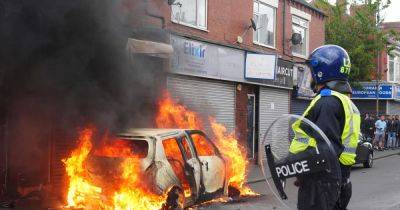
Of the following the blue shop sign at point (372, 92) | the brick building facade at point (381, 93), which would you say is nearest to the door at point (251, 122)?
the brick building facade at point (381, 93)

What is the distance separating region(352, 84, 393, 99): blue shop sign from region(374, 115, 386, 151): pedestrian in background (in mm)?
5099

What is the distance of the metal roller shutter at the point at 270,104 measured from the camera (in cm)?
1822

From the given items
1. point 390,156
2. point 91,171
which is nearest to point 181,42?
point 91,171

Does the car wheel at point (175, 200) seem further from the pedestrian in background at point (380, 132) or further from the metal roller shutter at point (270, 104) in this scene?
the pedestrian in background at point (380, 132)

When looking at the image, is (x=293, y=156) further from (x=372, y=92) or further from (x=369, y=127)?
(x=372, y=92)

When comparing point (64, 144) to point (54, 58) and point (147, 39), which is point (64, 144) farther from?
point (147, 39)

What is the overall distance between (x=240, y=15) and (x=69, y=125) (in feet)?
26.5

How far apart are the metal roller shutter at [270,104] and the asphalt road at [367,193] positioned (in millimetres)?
3346

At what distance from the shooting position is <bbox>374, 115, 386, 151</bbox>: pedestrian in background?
24172 mm

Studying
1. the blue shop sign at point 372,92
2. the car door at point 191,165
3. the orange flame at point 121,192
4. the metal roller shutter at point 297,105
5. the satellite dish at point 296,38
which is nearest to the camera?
the orange flame at point 121,192

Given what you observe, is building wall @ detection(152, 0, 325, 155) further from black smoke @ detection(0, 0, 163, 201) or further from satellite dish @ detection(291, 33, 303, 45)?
black smoke @ detection(0, 0, 163, 201)

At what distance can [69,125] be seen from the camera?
10422 mm

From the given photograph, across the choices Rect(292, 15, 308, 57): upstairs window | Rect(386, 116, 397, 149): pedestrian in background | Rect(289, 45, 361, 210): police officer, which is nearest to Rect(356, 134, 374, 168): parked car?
Rect(292, 15, 308, 57): upstairs window

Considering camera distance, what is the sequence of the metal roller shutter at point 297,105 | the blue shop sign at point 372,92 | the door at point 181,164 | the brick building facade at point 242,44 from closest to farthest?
the door at point 181,164 → the brick building facade at point 242,44 → the metal roller shutter at point 297,105 → the blue shop sign at point 372,92
